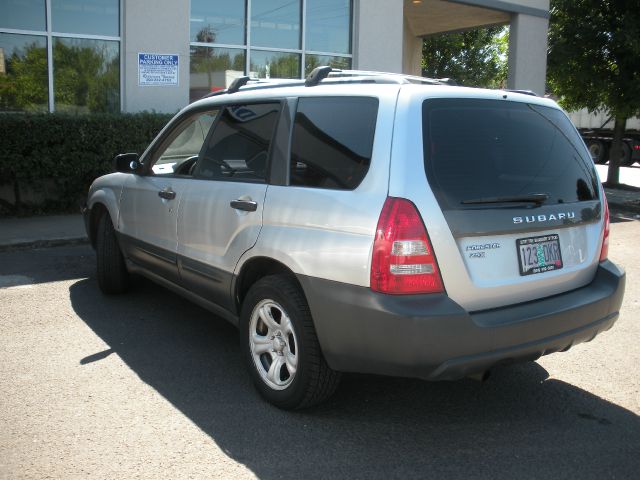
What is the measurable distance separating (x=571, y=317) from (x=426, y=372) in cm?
92

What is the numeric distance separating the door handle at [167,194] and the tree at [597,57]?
1176 centimetres

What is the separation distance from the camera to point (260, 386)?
3992 mm

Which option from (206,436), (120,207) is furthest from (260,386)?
(120,207)

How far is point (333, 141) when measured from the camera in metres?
3.68

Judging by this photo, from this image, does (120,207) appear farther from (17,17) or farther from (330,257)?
(17,17)

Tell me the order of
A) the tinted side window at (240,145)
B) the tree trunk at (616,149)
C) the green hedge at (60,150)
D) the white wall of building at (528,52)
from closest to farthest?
the tinted side window at (240,145) < the green hedge at (60,150) < the white wall of building at (528,52) < the tree trunk at (616,149)

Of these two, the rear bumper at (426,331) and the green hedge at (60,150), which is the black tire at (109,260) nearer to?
the rear bumper at (426,331)

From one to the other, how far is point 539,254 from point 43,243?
22.0 feet

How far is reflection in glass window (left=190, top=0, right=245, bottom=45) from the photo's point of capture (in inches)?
449

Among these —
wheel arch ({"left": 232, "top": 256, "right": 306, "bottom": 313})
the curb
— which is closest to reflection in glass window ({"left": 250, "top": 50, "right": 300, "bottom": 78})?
the curb

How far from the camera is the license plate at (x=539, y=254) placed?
11.6ft

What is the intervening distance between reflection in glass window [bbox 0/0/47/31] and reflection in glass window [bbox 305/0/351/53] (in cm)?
459

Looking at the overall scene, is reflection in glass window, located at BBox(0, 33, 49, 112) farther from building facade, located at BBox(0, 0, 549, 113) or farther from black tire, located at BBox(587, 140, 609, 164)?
black tire, located at BBox(587, 140, 609, 164)

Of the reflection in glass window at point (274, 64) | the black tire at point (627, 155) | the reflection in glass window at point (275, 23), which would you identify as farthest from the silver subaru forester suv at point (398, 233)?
the black tire at point (627, 155)
